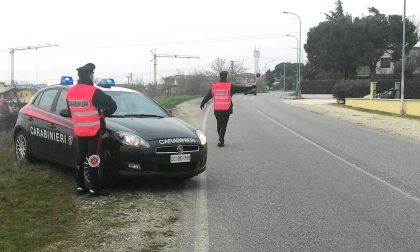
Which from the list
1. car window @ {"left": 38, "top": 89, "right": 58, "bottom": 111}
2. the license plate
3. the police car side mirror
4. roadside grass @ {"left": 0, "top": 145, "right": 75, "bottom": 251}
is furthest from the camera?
car window @ {"left": 38, "top": 89, "right": 58, "bottom": 111}

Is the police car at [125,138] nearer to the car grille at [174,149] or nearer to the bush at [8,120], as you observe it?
the car grille at [174,149]

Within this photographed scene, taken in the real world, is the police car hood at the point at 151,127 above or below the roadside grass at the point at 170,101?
above

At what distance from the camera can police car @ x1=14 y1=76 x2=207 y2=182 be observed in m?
6.87

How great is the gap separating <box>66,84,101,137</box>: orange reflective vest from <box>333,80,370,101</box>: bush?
37469 millimetres

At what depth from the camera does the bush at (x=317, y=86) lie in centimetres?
6888

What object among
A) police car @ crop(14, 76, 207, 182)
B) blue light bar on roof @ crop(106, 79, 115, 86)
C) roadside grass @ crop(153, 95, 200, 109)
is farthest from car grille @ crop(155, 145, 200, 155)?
roadside grass @ crop(153, 95, 200, 109)

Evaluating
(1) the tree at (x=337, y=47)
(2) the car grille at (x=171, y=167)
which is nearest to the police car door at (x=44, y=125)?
(2) the car grille at (x=171, y=167)

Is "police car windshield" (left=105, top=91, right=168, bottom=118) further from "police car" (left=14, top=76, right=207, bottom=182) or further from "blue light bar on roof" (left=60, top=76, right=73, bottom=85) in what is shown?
"blue light bar on roof" (left=60, top=76, right=73, bottom=85)

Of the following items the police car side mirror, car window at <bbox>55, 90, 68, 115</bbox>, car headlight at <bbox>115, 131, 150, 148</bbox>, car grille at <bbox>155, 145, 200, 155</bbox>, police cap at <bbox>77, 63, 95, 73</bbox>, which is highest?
police cap at <bbox>77, 63, 95, 73</bbox>

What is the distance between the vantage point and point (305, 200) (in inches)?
270

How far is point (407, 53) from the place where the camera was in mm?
69062

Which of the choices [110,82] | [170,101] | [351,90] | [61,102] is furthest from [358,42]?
[61,102]

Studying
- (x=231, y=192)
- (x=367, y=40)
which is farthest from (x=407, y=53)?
(x=231, y=192)

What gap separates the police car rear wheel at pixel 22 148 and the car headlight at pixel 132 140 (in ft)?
8.63
